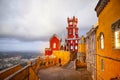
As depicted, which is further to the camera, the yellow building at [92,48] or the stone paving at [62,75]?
the stone paving at [62,75]

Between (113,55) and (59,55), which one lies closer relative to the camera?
(113,55)

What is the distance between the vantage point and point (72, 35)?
58.0m

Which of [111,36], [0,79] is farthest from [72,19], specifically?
[0,79]

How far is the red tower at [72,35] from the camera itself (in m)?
56.8

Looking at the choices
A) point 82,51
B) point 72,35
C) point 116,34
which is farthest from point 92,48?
point 72,35

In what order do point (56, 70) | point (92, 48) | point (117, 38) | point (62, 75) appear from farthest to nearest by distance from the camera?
point (56, 70) < point (62, 75) < point (92, 48) < point (117, 38)

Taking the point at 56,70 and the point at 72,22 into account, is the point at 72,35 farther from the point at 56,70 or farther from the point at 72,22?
the point at 56,70

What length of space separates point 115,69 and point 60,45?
4248 centimetres

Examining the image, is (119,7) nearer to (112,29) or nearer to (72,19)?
(112,29)

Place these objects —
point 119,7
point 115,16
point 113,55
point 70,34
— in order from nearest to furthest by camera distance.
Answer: point 119,7 → point 115,16 → point 113,55 → point 70,34

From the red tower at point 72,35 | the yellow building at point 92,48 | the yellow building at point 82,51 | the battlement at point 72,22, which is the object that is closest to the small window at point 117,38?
the yellow building at point 92,48

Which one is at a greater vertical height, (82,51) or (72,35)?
(72,35)

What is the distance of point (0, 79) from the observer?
209 inches

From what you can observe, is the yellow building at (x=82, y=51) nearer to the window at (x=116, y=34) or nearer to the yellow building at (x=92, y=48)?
the yellow building at (x=92, y=48)
